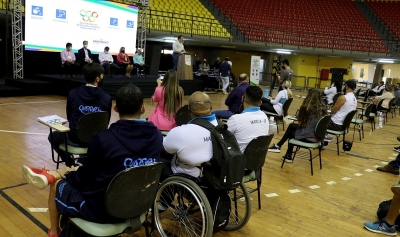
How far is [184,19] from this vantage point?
46.2 feet

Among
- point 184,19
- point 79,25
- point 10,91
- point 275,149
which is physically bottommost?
point 275,149

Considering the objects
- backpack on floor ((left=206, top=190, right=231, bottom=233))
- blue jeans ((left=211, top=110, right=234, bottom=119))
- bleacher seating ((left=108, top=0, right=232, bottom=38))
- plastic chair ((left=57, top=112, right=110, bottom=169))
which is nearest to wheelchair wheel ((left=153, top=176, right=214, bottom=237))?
backpack on floor ((left=206, top=190, right=231, bottom=233))

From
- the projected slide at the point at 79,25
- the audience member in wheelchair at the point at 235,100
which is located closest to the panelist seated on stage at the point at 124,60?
the projected slide at the point at 79,25

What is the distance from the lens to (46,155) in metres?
4.37

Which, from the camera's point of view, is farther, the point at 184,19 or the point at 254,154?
the point at 184,19

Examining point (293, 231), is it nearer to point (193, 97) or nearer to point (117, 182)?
point (193, 97)

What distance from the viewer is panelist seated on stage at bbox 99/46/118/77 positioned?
1032cm

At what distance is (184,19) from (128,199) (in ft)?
42.6

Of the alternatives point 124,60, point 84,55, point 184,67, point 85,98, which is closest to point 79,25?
point 84,55

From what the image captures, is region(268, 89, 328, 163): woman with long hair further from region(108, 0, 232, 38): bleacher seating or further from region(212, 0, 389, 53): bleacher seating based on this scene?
region(212, 0, 389, 53): bleacher seating

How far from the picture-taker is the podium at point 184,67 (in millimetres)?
11586

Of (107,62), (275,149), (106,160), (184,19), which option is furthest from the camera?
(184,19)

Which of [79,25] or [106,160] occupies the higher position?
[79,25]

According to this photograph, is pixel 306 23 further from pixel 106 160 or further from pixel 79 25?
pixel 106 160
